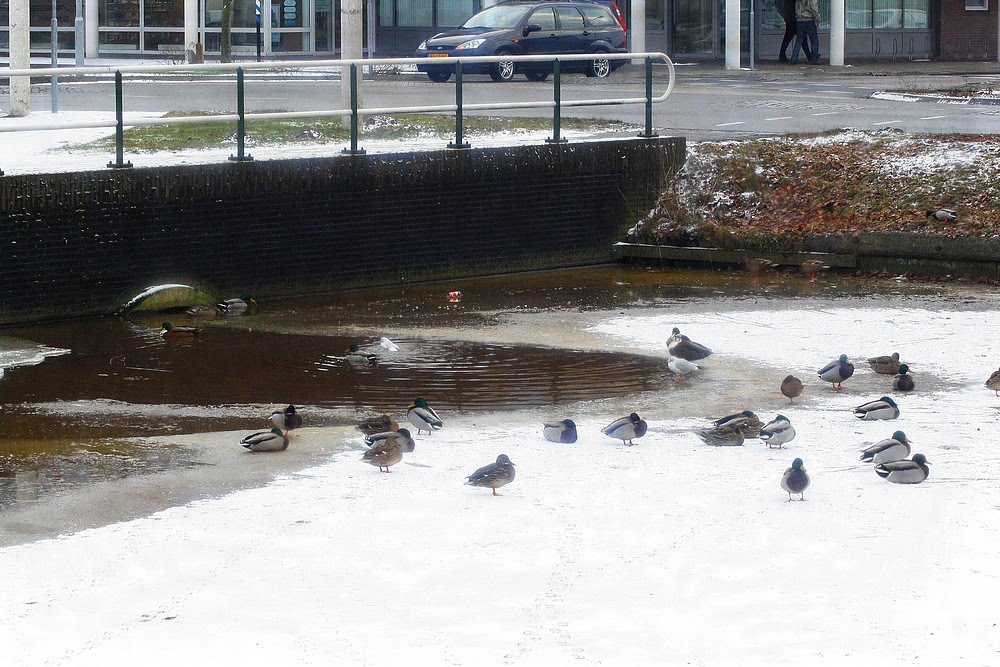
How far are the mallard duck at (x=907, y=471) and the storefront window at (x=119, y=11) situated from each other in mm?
34777

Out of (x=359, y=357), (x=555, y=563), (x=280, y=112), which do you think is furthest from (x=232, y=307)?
(x=555, y=563)

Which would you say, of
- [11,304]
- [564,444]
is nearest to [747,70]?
[11,304]

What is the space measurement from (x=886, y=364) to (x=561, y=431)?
10.5 feet

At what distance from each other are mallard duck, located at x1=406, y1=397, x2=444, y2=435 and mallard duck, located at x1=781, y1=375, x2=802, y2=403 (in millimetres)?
2554

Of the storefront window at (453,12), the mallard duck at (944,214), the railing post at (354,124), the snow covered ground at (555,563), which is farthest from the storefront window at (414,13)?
the snow covered ground at (555,563)

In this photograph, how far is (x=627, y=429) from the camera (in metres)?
9.56

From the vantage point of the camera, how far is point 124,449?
9570mm

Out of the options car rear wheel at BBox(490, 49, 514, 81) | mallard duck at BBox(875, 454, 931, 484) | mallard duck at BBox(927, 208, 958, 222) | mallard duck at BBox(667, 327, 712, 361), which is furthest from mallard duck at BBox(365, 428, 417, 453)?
car rear wheel at BBox(490, 49, 514, 81)

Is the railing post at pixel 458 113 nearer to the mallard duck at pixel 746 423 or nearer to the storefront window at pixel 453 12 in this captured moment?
the mallard duck at pixel 746 423

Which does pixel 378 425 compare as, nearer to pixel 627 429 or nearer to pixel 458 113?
pixel 627 429

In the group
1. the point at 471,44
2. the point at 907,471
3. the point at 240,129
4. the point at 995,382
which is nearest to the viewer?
the point at 907,471

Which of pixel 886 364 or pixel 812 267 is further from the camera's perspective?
pixel 812 267

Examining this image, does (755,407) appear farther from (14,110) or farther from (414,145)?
(14,110)

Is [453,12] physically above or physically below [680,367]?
above
